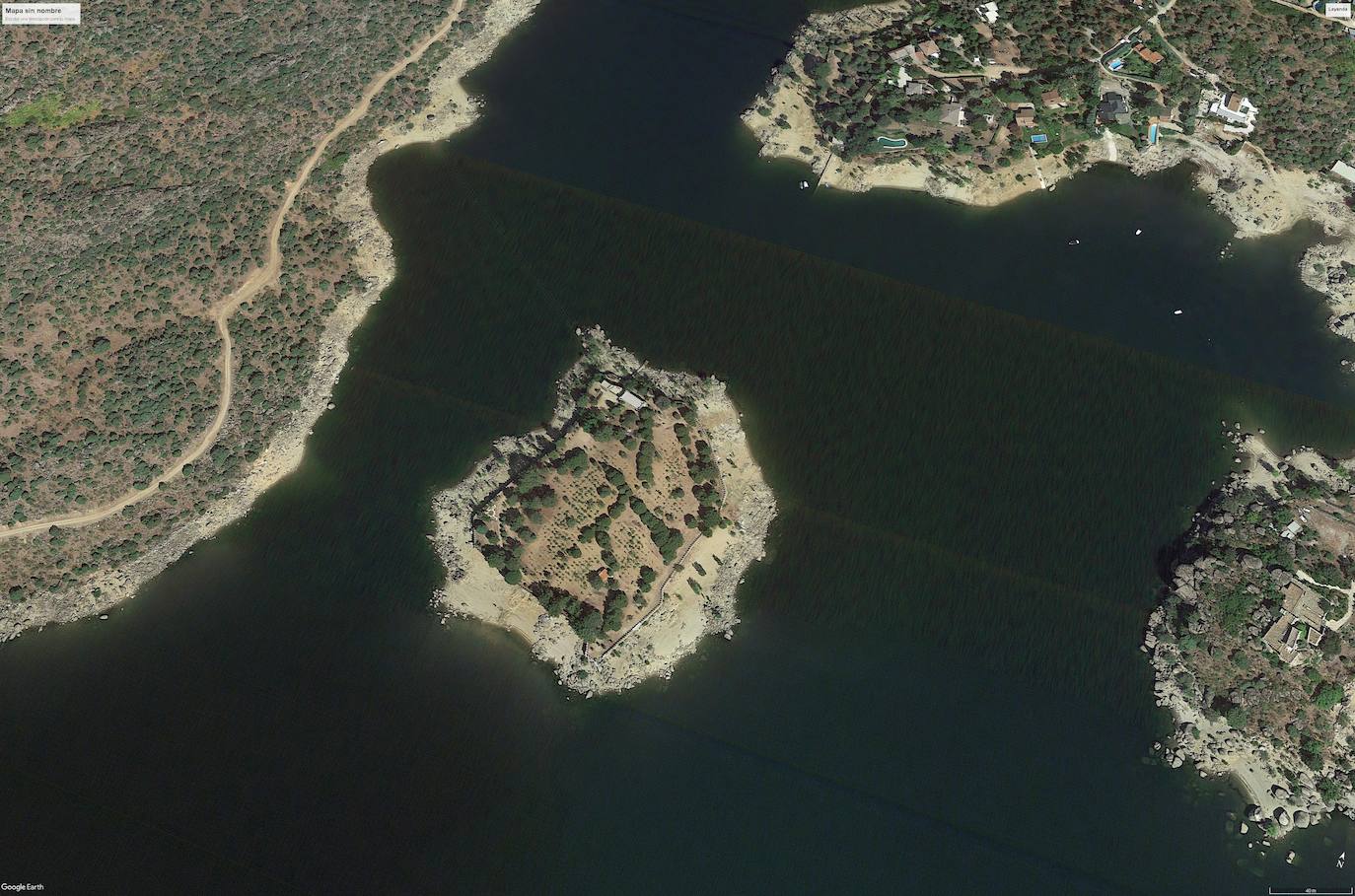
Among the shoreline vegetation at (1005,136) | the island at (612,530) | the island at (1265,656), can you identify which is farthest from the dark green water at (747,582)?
the shoreline vegetation at (1005,136)

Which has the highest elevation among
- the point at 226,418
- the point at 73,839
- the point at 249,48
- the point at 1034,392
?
the point at 249,48

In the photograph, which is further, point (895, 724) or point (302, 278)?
point (302, 278)

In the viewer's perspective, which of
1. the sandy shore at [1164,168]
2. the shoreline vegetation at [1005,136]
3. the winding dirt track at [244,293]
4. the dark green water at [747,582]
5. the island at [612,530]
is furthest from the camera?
the shoreline vegetation at [1005,136]

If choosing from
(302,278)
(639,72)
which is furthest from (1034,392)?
(302,278)

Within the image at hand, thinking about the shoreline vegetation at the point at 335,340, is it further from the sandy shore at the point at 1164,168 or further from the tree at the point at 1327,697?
the tree at the point at 1327,697

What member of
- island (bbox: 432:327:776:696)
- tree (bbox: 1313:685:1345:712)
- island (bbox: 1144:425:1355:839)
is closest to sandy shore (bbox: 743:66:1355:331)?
island (bbox: 1144:425:1355:839)

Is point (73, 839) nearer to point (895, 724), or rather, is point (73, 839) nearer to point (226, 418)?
point (226, 418)
